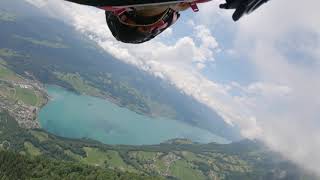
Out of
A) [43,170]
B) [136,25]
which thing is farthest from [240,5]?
[43,170]

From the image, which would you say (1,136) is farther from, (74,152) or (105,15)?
(105,15)

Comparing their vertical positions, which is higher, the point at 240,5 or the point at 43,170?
the point at 240,5

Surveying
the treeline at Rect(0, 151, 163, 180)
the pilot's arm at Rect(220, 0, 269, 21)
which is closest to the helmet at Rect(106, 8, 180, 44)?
the pilot's arm at Rect(220, 0, 269, 21)

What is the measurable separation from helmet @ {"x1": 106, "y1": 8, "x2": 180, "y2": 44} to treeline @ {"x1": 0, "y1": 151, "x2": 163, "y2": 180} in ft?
358

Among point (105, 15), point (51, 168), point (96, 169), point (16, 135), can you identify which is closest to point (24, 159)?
point (51, 168)

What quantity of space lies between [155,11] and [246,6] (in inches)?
46.6

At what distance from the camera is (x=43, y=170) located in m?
125

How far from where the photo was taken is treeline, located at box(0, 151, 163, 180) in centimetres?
11456

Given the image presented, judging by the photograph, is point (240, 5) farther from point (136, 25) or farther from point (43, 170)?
point (43, 170)

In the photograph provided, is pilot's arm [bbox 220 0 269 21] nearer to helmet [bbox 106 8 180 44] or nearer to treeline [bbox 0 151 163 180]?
helmet [bbox 106 8 180 44]

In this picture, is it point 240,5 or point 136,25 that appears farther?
point 136,25

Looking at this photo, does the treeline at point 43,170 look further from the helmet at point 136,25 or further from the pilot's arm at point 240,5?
the pilot's arm at point 240,5

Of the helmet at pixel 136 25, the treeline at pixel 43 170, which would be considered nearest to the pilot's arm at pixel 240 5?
the helmet at pixel 136 25

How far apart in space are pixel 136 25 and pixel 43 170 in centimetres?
12630
